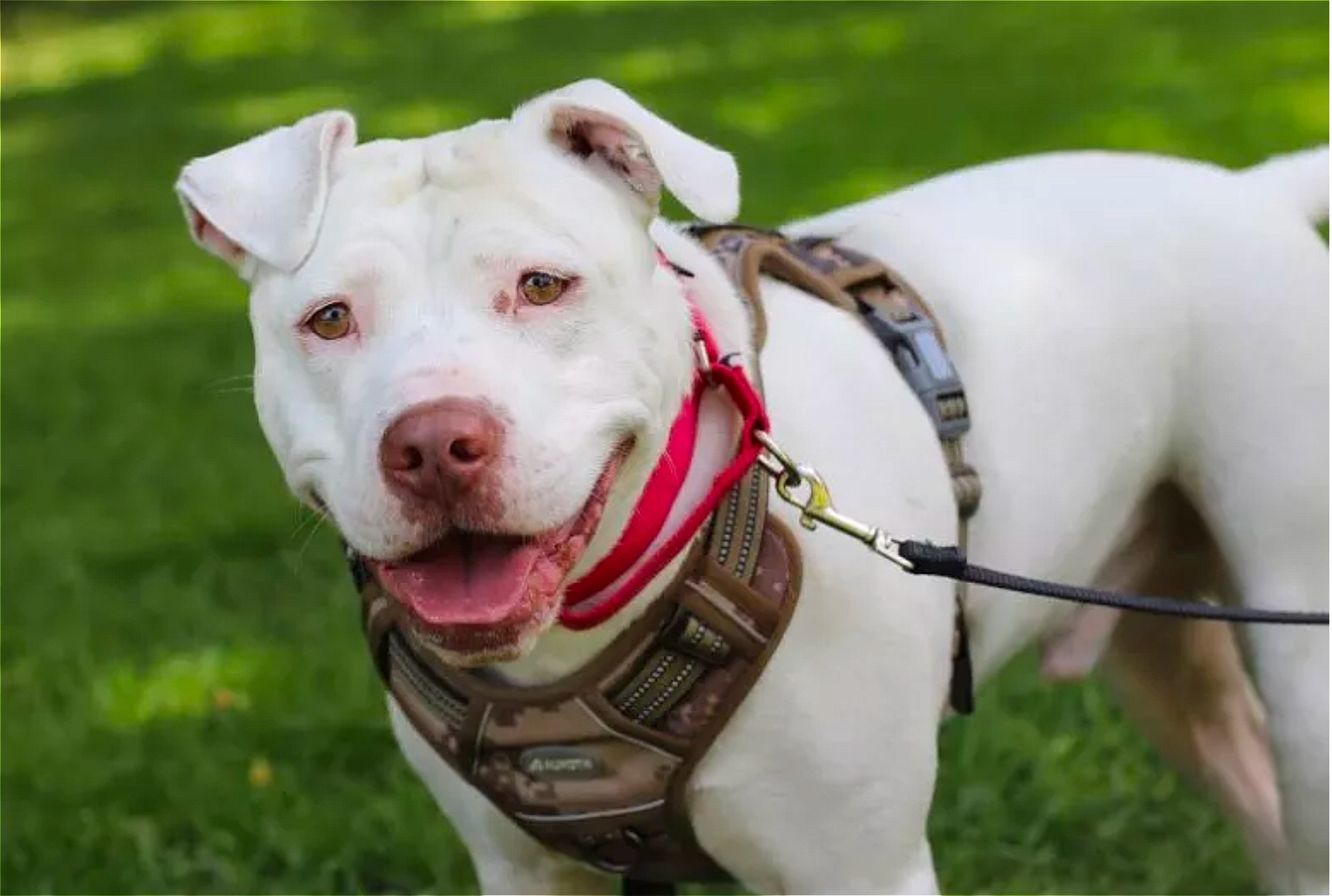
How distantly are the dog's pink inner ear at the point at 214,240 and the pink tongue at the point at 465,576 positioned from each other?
56 cm

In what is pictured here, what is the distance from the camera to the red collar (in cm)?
332

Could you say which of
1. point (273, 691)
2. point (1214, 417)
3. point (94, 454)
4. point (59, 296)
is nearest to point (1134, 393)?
point (1214, 417)

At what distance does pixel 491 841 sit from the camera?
3.79 m

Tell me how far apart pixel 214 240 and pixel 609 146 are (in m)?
0.58

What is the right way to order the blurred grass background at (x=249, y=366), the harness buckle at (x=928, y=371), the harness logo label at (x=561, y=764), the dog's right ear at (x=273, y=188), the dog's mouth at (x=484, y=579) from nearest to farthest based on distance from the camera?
the dog's mouth at (x=484, y=579), the dog's right ear at (x=273, y=188), the harness logo label at (x=561, y=764), the harness buckle at (x=928, y=371), the blurred grass background at (x=249, y=366)

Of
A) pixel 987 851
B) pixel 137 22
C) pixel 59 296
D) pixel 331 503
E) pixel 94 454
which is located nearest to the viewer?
pixel 331 503

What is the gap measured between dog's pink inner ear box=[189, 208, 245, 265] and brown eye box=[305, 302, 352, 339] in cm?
29

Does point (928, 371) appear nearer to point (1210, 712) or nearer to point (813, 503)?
point (813, 503)

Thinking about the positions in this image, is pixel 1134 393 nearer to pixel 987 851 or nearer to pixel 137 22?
pixel 987 851

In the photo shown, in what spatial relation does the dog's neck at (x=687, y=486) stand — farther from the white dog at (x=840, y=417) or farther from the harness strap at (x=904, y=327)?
the harness strap at (x=904, y=327)

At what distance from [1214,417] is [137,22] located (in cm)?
1635

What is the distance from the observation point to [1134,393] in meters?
4.05

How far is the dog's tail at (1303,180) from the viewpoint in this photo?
4387 millimetres

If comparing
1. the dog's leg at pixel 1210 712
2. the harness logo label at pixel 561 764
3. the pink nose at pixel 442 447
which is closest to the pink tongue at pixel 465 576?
the pink nose at pixel 442 447
